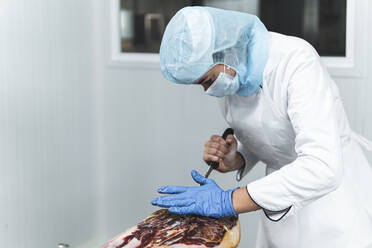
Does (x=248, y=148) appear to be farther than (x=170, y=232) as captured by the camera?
Yes

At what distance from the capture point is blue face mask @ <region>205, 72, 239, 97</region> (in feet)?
4.14

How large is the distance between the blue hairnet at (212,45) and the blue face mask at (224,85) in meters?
0.02

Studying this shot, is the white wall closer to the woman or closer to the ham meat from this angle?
the woman

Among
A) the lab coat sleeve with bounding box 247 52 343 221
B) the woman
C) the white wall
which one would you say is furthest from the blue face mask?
the white wall

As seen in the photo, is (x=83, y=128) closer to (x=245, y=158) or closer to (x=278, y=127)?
(x=245, y=158)

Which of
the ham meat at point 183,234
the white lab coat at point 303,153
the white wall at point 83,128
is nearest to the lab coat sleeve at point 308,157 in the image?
the white lab coat at point 303,153

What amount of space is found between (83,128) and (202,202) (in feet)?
4.73

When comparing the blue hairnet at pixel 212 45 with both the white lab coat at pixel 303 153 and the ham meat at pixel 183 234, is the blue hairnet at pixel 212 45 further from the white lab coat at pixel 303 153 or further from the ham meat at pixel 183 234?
the ham meat at pixel 183 234

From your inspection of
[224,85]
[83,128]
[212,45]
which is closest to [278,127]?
[224,85]

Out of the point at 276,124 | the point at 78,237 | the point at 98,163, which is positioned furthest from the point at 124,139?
the point at 276,124

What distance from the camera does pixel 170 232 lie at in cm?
119

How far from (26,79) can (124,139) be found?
2.11 ft

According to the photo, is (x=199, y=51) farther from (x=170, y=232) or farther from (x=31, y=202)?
(x=31, y=202)

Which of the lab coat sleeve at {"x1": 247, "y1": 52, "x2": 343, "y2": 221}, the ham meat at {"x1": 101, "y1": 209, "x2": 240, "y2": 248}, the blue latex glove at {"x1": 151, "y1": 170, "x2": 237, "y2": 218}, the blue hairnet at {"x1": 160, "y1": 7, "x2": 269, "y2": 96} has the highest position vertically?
the blue hairnet at {"x1": 160, "y1": 7, "x2": 269, "y2": 96}
